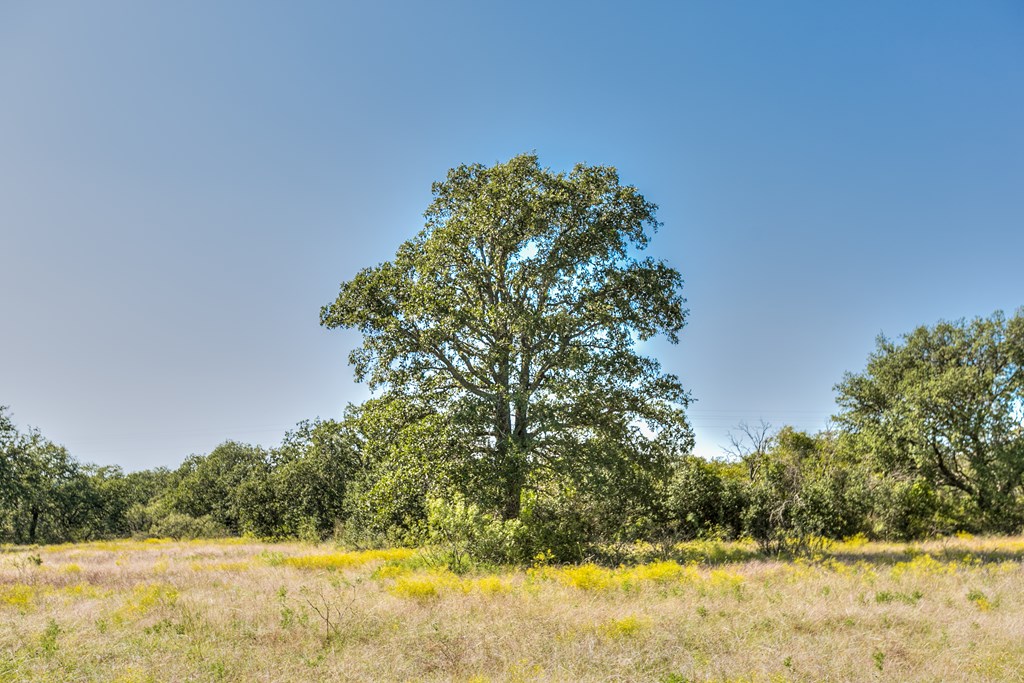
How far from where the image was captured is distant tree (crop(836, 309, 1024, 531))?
939 inches

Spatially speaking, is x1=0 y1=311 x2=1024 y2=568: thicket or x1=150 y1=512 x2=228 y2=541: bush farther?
x1=150 y1=512 x2=228 y2=541: bush

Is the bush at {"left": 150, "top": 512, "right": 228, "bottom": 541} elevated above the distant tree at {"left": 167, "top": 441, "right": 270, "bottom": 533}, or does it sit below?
below

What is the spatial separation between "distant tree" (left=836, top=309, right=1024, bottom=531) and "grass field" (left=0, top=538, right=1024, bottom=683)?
10938 millimetres

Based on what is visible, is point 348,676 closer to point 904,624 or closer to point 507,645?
point 507,645

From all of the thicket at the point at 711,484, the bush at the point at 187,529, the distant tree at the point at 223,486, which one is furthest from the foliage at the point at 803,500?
the bush at the point at 187,529

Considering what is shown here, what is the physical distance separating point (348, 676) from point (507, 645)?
219cm

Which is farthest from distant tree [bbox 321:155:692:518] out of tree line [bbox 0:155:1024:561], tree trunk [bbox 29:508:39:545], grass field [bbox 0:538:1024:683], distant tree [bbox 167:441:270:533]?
tree trunk [bbox 29:508:39:545]

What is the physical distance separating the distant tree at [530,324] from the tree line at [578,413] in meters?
0.07

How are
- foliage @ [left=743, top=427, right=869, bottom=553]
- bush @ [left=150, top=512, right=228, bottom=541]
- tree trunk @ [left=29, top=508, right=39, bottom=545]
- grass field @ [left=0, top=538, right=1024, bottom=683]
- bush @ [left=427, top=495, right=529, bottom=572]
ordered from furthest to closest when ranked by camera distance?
tree trunk @ [left=29, top=508, right=39, bottom=545], bush @ [left=150, top=512, right=228, bottom=541], foliage @ [left=743, top=427, right=869, bottom=553], bush @ [left=427, top=495, right=529, bottom=572], grass field @ [left=0, top=538, right=1024, bottom=683]

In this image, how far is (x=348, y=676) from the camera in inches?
277

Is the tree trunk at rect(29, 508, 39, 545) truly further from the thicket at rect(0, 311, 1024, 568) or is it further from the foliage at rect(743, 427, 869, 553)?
the foliage at rect(743, 427, 869, 553)

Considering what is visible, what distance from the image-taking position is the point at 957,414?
79.2 feet

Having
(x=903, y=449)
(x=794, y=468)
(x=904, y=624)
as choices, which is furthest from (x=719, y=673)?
(x=903, y=449)

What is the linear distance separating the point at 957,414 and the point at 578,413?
17630 millimetres
